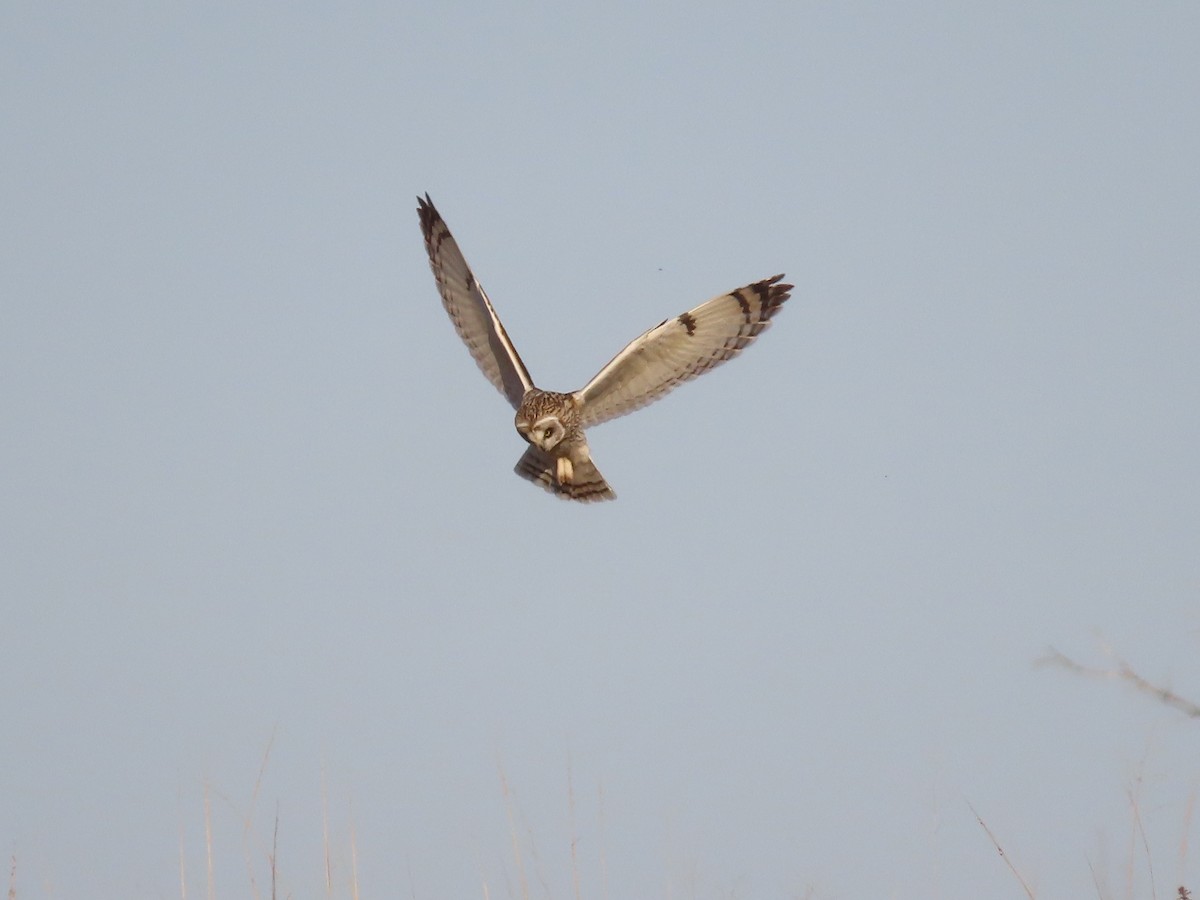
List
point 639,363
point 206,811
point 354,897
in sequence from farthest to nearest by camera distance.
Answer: point 639,363 < point 206,811 < point 354,897

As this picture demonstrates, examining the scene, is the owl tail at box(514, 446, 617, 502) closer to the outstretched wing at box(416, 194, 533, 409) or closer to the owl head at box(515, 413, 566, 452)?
the owl head at box(515, 413, 566, 452)

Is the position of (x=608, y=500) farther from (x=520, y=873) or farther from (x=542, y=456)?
(x=520, y=873)

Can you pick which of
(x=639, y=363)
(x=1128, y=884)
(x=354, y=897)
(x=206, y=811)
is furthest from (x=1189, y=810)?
(x=639, y=363)

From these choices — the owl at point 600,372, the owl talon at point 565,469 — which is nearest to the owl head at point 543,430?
the owl at point 600,372

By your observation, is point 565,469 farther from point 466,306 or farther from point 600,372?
point 466,306

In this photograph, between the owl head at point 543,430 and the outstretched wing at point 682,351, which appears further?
the outstretched wing at point 682,351

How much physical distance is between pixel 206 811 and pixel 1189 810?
5.54ft

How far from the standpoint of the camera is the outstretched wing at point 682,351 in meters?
6.25

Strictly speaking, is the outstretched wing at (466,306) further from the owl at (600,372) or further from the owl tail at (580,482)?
the owl tail at (580,482)

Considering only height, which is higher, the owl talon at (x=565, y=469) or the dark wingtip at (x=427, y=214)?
the dark wingtip at (x=427, y=214)

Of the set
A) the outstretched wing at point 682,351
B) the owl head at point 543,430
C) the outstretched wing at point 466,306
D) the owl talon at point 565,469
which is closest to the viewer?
the owl head at point 543,430

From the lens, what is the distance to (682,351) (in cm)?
646

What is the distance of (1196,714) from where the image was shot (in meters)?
1.62

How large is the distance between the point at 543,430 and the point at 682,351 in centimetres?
76
